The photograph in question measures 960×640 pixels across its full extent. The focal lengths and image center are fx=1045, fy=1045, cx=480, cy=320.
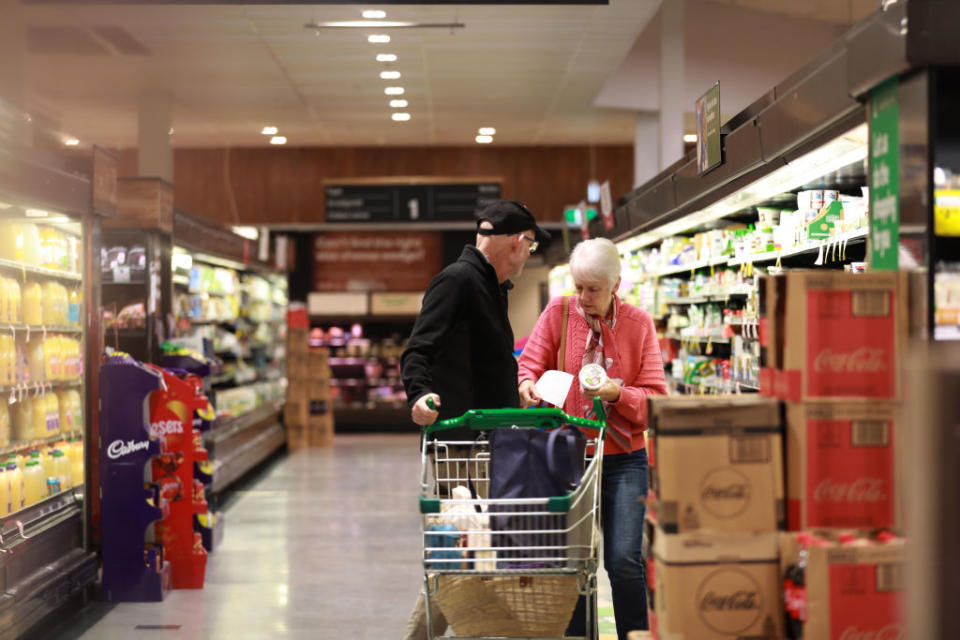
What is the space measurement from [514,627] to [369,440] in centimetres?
1197

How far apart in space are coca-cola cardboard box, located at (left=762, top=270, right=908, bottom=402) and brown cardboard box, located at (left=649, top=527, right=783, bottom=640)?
1.18ft

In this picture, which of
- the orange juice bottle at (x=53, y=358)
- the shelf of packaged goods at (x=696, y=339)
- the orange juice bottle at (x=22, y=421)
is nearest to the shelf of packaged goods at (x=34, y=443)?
the orange juice bottle at (x=22, y=421)

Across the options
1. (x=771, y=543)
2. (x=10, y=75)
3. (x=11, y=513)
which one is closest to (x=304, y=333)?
(x=10, y=75)

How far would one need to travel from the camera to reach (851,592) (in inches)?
86.8

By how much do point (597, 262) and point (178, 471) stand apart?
11.3 feet

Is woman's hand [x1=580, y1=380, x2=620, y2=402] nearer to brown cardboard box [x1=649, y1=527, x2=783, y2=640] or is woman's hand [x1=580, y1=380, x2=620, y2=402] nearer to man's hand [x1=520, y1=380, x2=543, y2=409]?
man's hand [x1=520, y1=380, x2=543, y2=409]

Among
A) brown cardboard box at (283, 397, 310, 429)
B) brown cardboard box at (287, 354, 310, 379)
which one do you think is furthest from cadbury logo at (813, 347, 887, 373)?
brown cardboard box at (287, 354, 310, 379)

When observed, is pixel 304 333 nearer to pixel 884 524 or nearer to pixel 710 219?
pixel 710 219

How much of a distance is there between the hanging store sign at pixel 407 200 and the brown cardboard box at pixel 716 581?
12.7 meters

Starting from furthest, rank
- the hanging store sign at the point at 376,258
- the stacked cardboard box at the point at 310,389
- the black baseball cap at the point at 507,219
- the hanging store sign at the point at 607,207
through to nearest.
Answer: the hanging store sign at the point at 376,258
the stacked cardboard box at the point at 310,389
the hanging store sign at the point at 607,207
the black baseball cap at the point at 507,219

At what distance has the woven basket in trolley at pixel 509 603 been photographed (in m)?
2.83

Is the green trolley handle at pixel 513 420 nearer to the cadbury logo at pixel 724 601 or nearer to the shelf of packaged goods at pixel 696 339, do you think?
the cadbury logo at pixel 724 601

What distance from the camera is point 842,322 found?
2.35 metres

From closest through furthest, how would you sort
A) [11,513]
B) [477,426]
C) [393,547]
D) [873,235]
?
1. [873,235]
2. [477,426]
3. [11,513]
4. [393,547]
